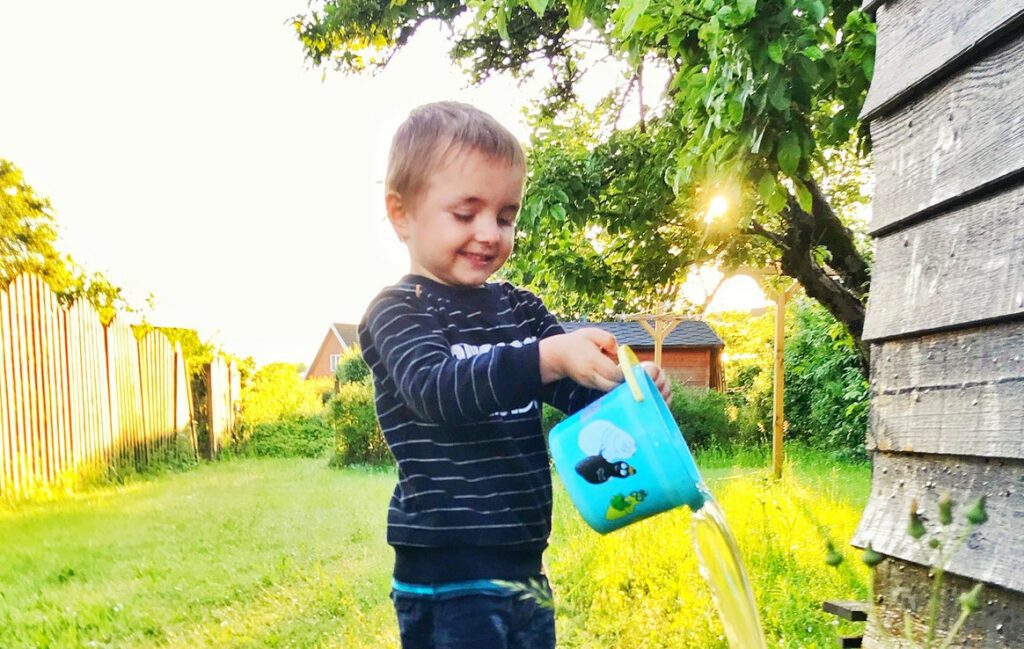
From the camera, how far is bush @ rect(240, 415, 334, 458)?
7.97m

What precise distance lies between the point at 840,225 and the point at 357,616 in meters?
2.94

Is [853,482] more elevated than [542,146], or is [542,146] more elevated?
[542,146]

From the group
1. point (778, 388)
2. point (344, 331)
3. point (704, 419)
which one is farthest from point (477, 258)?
point (344, 331)

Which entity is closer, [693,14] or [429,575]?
[429,575]

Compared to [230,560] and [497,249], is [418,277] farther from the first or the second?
[230,560]

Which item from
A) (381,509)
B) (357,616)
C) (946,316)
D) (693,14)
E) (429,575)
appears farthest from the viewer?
(381,509)

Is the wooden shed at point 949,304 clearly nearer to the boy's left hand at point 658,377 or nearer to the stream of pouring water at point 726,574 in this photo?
the stream of pouring water at point 726,574

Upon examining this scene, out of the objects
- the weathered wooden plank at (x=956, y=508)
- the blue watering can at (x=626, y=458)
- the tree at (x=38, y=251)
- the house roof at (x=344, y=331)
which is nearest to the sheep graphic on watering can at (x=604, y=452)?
the blue watering can at (x=626, y=458)

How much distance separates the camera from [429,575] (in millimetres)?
1137

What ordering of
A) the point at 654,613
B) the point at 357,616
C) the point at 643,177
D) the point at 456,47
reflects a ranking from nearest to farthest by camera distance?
1. the point at 654,613
2. the point at 357,616
3. the point at 643,177
4. the point at 456,47

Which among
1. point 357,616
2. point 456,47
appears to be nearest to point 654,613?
point 357,616

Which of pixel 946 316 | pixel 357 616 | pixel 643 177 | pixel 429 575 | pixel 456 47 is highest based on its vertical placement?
pixel 456 47

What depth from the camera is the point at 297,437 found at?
805cm

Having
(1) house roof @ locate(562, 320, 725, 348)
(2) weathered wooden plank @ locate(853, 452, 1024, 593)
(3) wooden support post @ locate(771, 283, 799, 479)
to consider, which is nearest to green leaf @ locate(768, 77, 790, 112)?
(2) weathered wooden plank @ locate(853, 452, 1024, 593)
